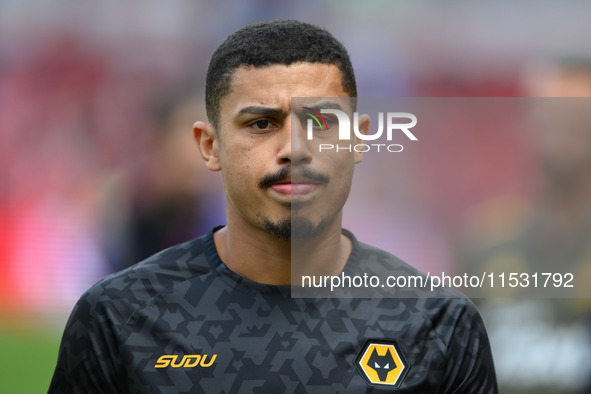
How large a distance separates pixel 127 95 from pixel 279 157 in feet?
14.8

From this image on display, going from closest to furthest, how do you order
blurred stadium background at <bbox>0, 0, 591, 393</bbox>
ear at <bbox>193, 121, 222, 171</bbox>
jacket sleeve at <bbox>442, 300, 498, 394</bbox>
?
1. jacket sleeve at <bbox>442, 300, 498, 394</bbox>
2. ear at <bbox>193, 121, 222, 171</bbox>
3. blurred stadium background at <bbox>0, 0, 591, 393</bbox>

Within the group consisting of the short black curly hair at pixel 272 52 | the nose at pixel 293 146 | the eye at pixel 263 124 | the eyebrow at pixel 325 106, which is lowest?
the nose at pixel 293 146

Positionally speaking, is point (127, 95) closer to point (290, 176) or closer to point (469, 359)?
point (290, 176)

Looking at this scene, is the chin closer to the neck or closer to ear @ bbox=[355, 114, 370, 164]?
the neck

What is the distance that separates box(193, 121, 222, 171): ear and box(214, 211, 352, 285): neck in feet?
0.58

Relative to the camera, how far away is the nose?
80.9 inches

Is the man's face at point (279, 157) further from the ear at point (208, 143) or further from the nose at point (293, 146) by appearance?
the ear at point (208, 143)

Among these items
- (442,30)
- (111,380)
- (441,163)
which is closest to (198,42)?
(442,30)

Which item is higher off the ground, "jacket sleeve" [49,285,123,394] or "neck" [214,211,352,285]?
"neck" [214,211,352,285]

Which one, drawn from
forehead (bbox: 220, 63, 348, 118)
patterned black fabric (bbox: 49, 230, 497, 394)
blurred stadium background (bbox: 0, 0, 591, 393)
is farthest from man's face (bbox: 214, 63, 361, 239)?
blurred stadium background (bbox: 0, 0, 591, 393)

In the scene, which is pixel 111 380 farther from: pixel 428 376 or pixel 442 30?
pixel 442 30

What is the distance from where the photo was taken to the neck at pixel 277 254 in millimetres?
2207
